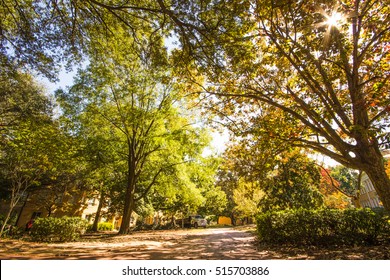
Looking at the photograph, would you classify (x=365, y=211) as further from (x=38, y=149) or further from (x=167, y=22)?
(x=38, y=149)

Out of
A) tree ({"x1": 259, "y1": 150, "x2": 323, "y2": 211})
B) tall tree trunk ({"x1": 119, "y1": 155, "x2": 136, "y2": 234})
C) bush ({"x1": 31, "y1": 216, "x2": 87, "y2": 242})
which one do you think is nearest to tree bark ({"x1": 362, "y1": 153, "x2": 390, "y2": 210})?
tree ({"x1": 259, "y1": 150, "x2": 323, "y2": 211})

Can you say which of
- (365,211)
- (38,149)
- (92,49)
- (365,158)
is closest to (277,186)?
(365,211)

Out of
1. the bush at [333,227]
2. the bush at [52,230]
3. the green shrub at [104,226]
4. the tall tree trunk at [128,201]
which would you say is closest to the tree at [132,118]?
the tall tree trunk at [128,201]

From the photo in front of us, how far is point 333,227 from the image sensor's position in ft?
28.6

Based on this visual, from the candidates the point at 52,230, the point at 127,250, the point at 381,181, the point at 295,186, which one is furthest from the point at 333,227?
the point at 52,230

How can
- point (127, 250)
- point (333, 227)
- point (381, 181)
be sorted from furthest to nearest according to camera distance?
point (333, 227) < point (127, 250) < point (381, 181)

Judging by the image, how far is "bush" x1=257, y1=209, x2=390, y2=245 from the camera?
27.1 ft

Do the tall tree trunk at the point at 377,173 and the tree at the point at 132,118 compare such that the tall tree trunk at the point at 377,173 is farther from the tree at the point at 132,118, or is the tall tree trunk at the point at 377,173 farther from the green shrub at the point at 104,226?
the green shrub at the point at 104,226

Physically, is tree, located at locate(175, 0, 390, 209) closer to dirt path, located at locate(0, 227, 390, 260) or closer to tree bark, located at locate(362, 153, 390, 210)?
tree bark, located at locate(362, 153, 390, 210)

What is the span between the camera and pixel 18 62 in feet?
30.5

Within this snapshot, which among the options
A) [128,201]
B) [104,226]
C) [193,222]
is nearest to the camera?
[128,201]

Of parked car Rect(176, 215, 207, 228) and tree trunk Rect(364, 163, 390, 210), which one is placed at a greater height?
tree trunk Rect(364, 163, 390, 210)

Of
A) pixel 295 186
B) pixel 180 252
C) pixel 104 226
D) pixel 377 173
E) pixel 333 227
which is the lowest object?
pixel 180 252

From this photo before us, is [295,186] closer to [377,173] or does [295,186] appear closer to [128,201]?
[377,173]
